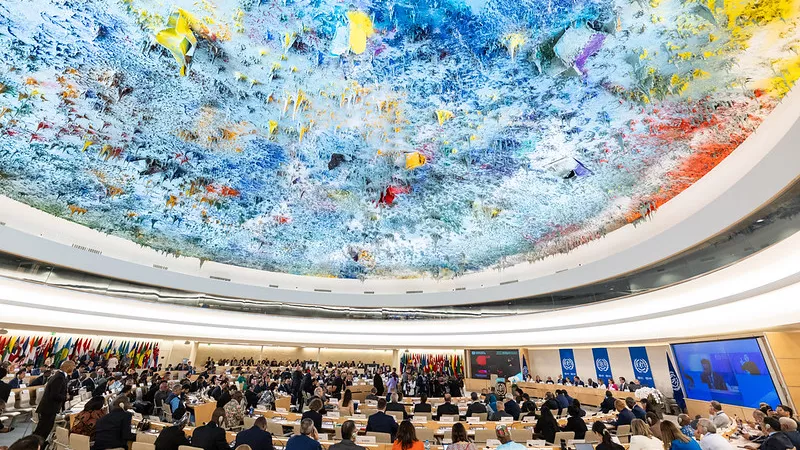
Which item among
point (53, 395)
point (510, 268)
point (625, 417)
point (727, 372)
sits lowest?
point (625, 417)

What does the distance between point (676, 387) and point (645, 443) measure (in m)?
9.63

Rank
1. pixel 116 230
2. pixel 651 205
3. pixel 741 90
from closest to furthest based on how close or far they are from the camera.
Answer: pixel 741 90 < pixel 651 205 < pixel 116 230

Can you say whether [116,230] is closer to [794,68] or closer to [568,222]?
[568,222]

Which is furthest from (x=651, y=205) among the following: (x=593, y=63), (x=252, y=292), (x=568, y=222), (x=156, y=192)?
(x=252, y=292)

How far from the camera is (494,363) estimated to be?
17.6 meters

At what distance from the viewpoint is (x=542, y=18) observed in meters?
4.72

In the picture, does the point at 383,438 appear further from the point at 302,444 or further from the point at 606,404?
the point at 606,404

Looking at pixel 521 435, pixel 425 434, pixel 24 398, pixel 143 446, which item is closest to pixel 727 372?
pixel 521 435

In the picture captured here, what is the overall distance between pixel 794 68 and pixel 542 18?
12.5 ft

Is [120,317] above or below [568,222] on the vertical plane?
below

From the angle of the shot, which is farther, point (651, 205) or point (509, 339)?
point (509, 339)

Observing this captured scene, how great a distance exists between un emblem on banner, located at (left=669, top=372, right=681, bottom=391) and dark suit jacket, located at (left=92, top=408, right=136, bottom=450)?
1431cm

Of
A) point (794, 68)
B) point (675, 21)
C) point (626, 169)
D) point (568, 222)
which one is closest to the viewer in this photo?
point (675, 21)

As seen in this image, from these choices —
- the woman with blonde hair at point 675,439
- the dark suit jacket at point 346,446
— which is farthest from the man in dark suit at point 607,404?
the dark suit jacket at point 346,446
